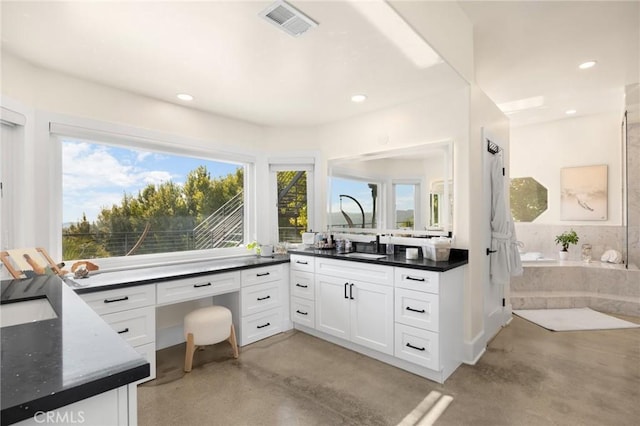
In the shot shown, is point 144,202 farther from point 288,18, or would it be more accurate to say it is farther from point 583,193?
point 583,193

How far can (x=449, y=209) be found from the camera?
291 centimetres

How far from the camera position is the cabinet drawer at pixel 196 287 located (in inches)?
102

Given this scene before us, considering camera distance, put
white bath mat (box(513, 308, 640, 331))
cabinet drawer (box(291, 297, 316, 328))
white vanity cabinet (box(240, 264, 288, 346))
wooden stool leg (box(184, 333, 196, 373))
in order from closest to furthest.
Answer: wooden stool leg (box(184, 333, 196, 373))
white vanity cabinet (box(240, 264, 288, 346))
cabinet drawer (box(291, 297, 316, 328))
white bath mat (box(513, 308, 640, 331))

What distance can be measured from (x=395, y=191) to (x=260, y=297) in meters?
1.80

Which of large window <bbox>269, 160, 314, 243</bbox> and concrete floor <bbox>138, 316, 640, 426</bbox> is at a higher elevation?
large window <bbox>269, 160, 314, 243</bbox>

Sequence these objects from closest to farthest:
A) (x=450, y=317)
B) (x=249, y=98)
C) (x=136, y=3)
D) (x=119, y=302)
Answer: (x=136, y=3), (x=119, y=302), (x=450, y=317), (x=249, y=98)

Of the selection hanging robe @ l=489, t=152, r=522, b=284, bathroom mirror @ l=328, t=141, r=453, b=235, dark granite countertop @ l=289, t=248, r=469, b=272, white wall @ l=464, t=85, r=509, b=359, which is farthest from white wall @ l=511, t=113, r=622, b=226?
dark granite countertop @ l=289, t=248, r=469, b=272

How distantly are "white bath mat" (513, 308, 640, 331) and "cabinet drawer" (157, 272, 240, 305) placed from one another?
3.43 meters

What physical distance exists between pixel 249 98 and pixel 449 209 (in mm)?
2199

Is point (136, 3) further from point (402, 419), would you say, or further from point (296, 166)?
point (402, 419)

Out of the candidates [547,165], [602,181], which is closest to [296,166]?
[547,165]

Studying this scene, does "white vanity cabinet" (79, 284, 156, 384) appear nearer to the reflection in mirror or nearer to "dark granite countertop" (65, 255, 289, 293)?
"dark granite countertop" (65, 255, 289, 293)

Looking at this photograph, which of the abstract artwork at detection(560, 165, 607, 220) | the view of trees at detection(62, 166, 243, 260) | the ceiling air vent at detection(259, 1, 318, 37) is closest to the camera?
the ceiling air vent at detection(259, 1, 318, 37)

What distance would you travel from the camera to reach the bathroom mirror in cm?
298
